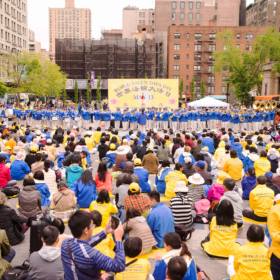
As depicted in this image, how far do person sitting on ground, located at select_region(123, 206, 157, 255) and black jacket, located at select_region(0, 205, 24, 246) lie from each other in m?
2.16

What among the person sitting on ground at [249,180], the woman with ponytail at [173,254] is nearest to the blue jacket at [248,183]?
the person sitting on ground at [249,180]

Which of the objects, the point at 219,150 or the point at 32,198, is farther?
the point at 219,150

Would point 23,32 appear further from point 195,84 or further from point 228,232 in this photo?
point 228,232

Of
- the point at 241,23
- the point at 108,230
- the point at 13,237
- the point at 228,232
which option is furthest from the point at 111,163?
the point at 241,23

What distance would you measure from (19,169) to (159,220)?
19.7 feet

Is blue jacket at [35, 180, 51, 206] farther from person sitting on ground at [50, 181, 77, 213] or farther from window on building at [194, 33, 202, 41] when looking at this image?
window on building at [194, 33, 202, 41]

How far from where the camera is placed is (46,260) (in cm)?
403

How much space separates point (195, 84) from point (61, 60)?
96.8ft

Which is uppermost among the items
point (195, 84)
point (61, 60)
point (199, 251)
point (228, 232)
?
point (61, 60)

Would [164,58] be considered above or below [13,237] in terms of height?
above

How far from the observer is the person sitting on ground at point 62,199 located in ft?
22.8

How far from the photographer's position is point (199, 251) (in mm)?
6371

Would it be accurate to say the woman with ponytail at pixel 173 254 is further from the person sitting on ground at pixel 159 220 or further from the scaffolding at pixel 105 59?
the scaffolding at pixel 105 59

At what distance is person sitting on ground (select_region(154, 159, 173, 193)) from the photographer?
8994 mm
